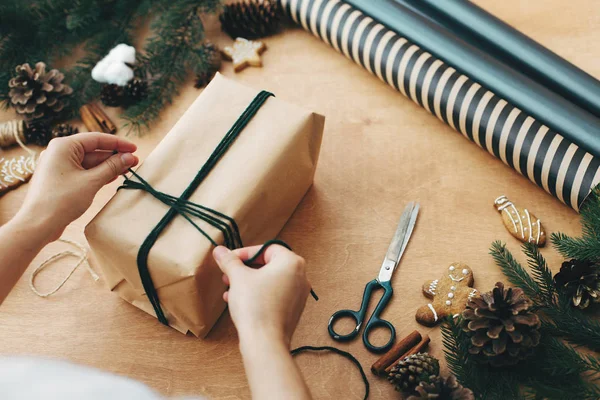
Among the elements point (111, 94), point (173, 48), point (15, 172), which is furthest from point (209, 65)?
point (15, 172)

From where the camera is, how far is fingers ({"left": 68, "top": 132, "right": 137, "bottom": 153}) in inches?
31.8

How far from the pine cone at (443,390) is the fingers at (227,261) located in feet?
0.84

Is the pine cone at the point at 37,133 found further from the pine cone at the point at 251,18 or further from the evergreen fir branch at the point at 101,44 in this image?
the pine cone at the point at 251,18

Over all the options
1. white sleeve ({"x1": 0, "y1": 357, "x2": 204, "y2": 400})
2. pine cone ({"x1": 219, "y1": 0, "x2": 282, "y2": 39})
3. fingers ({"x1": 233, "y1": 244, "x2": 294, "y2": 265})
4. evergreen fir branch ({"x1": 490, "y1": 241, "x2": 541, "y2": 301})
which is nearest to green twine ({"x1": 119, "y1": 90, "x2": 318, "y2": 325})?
fingers ({"x1": 233, "y1": 244, "x2": 294, "y2": 265})

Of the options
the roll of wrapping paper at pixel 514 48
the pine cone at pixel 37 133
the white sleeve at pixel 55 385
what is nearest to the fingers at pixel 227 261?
the white sleeve at pixel 55 385

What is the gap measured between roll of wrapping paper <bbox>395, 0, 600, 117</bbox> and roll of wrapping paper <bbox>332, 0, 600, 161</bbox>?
1.1 inches

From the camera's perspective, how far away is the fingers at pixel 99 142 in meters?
0.81

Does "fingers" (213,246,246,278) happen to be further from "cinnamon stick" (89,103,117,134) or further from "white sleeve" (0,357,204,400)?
"cinnamon stick" (89,103,117,134)

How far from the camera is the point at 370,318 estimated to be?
0.85 meters

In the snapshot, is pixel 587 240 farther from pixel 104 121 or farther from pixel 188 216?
pixel 104 121

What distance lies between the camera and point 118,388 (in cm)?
69

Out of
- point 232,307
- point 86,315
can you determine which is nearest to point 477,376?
point 232,307

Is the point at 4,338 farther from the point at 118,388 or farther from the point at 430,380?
the point at 430,380

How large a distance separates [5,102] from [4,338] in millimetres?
464
